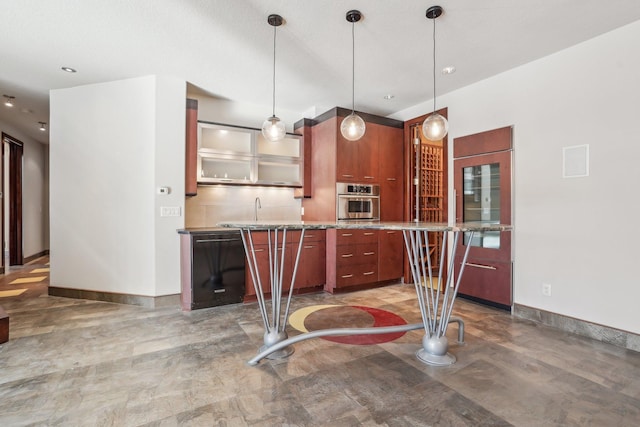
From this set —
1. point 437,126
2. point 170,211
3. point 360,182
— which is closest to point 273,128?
point 437,126

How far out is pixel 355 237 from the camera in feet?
14.8

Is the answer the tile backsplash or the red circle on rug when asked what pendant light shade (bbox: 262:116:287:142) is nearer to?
the tile backsplash

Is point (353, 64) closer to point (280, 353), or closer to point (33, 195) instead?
point (280, 353)

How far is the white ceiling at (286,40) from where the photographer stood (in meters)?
2.48

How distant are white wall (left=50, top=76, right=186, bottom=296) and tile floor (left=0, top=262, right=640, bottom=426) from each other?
84 cm

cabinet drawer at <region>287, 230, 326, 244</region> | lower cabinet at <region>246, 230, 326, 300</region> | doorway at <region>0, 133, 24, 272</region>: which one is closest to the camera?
lower cabinet at <region>246, 230, 326, 300</region>

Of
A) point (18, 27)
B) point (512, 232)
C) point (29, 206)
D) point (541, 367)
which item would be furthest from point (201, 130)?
point (29, 206)

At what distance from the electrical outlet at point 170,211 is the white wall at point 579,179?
4051mm

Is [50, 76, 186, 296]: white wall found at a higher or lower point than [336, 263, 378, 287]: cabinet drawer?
higher

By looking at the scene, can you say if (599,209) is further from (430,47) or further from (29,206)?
(29,206)

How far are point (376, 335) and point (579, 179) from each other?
247 centimetres

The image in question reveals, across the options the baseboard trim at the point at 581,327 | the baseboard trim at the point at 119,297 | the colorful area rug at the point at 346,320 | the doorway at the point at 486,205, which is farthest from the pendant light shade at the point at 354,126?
the baseboard trim at the point at 119,297

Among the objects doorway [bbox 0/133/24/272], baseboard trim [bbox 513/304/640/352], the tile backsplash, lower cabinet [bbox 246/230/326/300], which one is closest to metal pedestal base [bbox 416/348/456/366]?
baseboard trim [bbox 513/304/640/352]

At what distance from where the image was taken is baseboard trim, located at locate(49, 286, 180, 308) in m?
3.76
